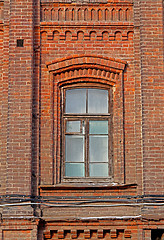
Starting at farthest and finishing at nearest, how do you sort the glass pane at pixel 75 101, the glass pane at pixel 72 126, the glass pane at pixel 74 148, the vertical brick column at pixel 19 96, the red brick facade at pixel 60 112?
the glass pane at pixel 75 101
the glass pane at pixel 72 126
the glass pane at pixel 74 148
the vertical brick column at pixel 19 96
the red brick facade at pixel 60 112

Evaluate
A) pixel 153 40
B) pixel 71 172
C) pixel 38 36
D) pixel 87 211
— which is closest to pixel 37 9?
pixel 38 36

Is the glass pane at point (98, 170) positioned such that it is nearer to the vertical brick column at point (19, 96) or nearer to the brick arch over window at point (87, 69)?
the vertical brick column at point (19, 96)

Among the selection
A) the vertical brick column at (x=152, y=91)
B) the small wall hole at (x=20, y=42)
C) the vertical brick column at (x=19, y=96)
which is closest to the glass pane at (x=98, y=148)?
the vertical brick column at (x=152, y=91)

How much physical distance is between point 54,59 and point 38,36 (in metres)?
0.66

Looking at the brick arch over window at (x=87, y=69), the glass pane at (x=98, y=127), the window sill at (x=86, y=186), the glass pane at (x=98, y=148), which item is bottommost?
the window sill at (x=86, y=186)

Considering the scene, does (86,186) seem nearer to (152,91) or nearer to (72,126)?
(72,126)

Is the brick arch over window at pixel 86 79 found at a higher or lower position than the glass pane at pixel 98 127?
higher

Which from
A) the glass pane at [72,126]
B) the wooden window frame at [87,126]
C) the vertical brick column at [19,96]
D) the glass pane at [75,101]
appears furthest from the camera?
the glass pane at [75,101]

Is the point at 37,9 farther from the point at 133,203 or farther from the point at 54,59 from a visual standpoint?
the point at 133,203

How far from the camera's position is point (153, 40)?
36.7 ft

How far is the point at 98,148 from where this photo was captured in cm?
1109

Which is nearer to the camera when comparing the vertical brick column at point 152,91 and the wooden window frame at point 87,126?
the vertical brick column at point 152,91

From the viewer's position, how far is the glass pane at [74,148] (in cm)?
1105

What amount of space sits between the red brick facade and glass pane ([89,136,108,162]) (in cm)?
21
